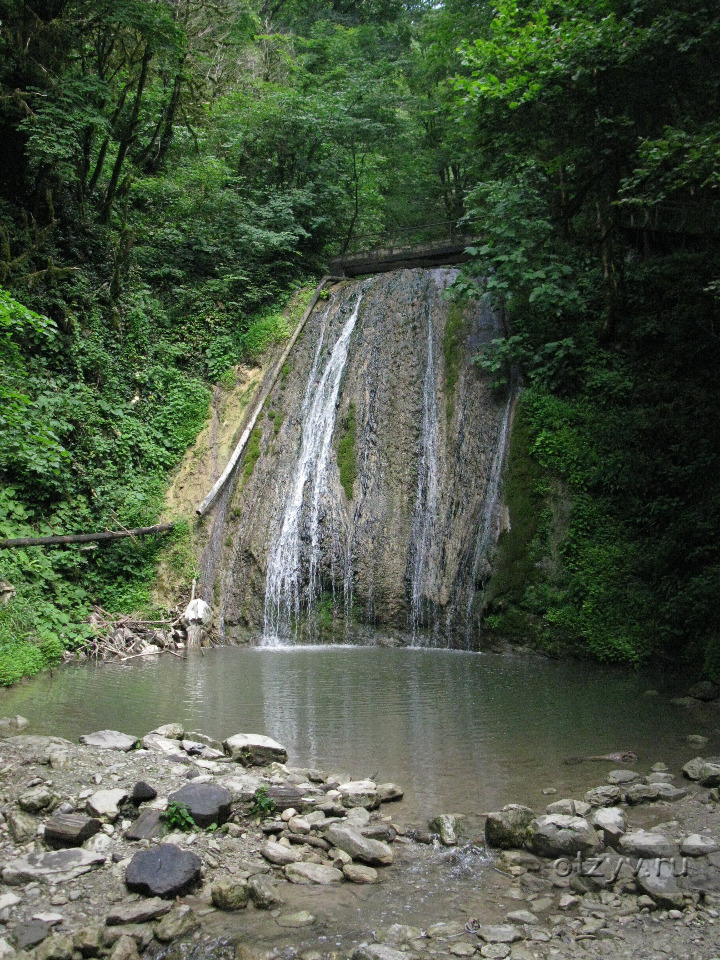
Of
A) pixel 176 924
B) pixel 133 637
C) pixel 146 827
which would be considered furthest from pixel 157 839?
pixel 133 637

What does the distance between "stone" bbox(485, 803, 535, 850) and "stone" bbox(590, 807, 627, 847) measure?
0.31 metres

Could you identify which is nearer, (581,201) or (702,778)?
(702,778)

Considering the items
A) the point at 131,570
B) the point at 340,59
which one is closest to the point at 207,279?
the point at 131,570

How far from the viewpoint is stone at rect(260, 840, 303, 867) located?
126 inches

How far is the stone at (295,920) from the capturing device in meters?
2.73

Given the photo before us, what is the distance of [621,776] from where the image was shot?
4.18m

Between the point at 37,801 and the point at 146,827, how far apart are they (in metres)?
0.62

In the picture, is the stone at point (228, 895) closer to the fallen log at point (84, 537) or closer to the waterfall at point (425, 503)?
the fallen log at point (84, 537)

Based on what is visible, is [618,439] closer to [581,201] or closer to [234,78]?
[581,201]

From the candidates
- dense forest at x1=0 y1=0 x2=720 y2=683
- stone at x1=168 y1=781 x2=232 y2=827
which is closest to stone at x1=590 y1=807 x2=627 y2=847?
stone at x1=168 y1=781 x2=232 y2=827

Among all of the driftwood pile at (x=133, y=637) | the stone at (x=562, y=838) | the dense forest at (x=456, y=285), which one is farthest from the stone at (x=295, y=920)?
the driftwood pile at (x=133, y=637)

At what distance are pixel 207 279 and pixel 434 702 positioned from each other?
1145 cm

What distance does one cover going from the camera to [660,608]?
7.59m

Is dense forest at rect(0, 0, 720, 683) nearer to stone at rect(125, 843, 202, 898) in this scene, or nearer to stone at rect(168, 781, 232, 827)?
stone at rect(168, 781, 232, 827)
